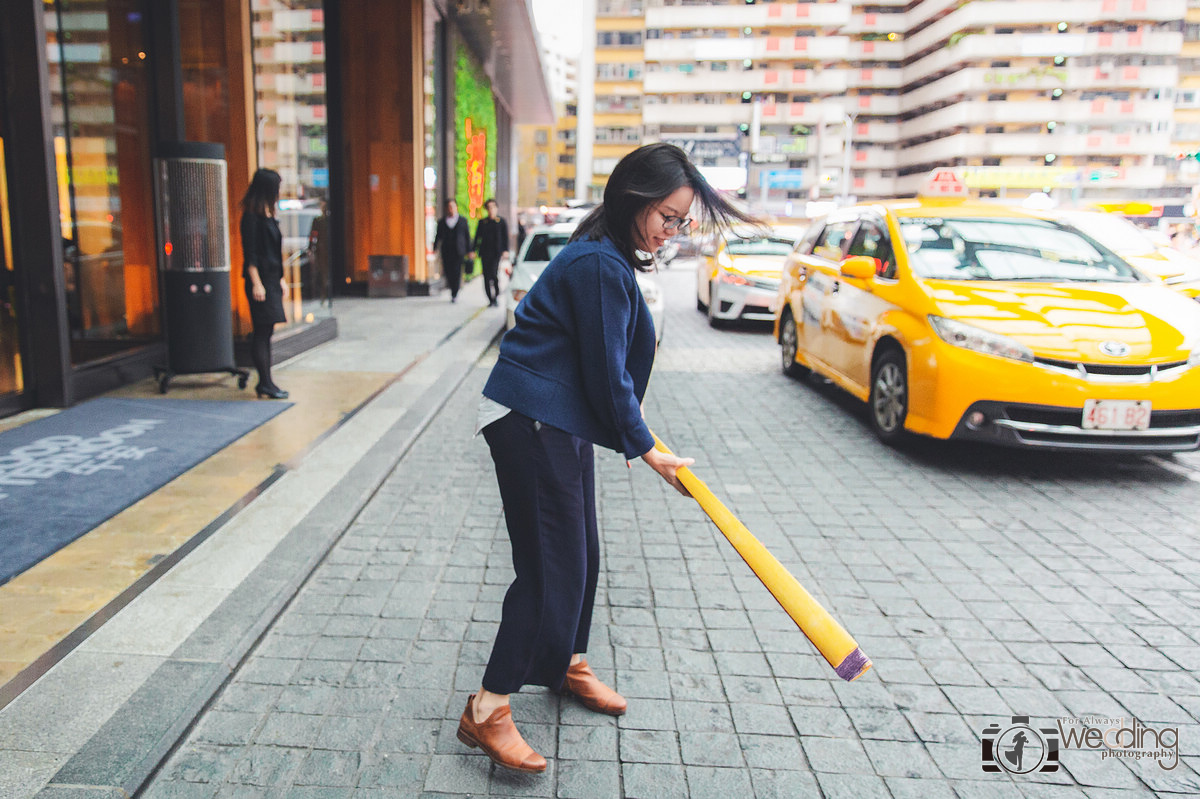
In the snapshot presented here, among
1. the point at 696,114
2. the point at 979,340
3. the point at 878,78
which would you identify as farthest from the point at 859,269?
the point at 878,78

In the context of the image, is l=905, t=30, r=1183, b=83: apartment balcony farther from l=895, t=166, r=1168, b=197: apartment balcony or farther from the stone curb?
the stone curb

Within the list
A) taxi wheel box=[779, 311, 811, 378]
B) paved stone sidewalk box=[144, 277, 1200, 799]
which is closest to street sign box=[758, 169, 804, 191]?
taxi wheel box=[779, 311, 811, 378]

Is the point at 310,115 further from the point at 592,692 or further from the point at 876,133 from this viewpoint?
the point at 876,133

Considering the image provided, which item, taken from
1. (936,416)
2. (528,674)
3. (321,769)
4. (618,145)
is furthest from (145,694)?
(618,145)

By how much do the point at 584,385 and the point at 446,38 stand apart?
18.8 m

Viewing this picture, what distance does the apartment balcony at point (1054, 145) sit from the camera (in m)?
73.4

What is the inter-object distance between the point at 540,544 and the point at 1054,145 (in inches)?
3319

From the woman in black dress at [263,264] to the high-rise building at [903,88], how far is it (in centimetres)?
5989

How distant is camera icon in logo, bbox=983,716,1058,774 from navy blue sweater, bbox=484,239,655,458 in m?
1.41

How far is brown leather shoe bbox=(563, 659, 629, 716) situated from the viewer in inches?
109

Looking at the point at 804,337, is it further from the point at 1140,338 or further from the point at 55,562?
the point at 55,562

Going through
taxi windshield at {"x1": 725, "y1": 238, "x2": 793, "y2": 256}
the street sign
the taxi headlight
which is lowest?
the taxi headlight

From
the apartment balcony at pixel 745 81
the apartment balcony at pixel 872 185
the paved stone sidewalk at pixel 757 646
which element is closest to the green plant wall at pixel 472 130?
the paved stone sidewalk at pixel 757 646

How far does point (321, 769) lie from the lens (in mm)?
2469
